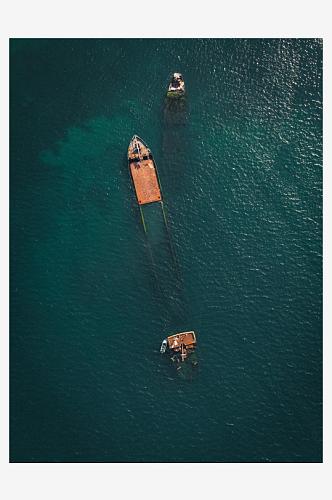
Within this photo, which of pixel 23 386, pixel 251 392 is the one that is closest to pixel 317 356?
pixel 251 392

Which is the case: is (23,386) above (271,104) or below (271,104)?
below

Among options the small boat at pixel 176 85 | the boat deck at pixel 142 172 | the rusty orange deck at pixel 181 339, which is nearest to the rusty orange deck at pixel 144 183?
the boat deck at pixel 142 172

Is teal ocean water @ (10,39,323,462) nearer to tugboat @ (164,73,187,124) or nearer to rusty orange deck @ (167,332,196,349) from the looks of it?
tugboat @ (164,73,187,124)

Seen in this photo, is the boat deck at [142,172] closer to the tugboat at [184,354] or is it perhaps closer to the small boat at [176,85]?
the small boat at [176,85]

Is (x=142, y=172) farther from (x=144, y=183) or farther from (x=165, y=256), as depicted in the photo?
(x=165, y=256)

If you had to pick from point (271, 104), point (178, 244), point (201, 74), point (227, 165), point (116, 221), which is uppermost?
point (201, 74)

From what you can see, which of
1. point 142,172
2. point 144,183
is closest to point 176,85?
point 142,172

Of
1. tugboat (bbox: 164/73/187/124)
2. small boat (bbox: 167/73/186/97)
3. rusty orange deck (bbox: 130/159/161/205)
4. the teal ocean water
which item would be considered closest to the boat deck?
rusty orange deck (bbox: 130/159/161/205)

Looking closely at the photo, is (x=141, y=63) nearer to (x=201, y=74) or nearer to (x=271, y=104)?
(x=201, y=74)
